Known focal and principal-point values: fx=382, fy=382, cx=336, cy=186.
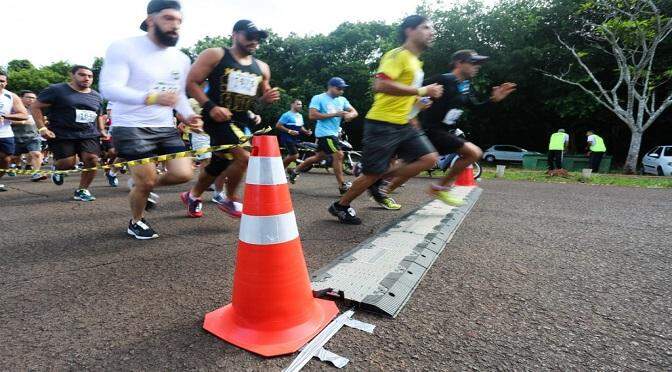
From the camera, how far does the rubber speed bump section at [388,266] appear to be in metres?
→ 2.00

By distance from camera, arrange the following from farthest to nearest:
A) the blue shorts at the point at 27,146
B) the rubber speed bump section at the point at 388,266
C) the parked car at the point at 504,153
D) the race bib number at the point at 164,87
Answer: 1. the parked car at the point at 504,153
2. the blue shorts at the point at 27,146
3. the race bib number at the point at 164,87
4. the rubber speed bump section at the point at 388,266

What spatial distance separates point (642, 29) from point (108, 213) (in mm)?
18435

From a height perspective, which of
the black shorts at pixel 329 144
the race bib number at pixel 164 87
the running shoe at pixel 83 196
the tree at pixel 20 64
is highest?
the tree at pixel 20 64

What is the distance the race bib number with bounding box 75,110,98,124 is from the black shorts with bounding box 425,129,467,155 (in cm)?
480

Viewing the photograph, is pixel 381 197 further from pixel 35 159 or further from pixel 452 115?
pixel 35 159

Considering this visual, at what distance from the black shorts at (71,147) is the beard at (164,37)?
3.24 metres

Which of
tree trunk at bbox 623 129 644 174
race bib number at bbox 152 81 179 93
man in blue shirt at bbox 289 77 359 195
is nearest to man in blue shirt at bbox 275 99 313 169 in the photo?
man in blue shirt at bbox 289 77 359 195

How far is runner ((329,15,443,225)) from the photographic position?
3664mm

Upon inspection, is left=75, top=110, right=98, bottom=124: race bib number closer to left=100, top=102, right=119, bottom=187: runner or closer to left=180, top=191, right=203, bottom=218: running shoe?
left=100, top=102, right=119, bottom=187: runner

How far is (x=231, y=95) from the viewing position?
12.2 feet

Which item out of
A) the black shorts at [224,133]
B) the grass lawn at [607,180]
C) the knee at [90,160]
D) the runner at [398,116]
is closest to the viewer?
the runner at [398,116]

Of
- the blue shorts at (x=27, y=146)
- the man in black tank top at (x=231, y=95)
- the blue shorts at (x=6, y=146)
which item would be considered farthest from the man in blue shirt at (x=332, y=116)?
the blue shorts at (x=27, y=146)

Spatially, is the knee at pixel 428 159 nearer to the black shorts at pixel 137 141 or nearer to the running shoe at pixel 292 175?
the black shorts at pixel 137 141

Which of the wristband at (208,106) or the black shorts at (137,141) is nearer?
the black shorts at (137,141)
